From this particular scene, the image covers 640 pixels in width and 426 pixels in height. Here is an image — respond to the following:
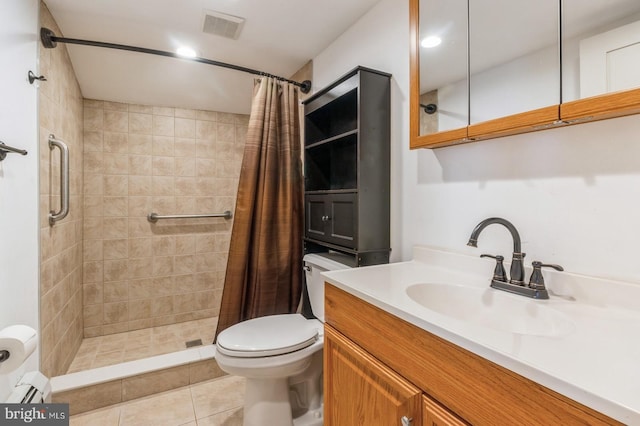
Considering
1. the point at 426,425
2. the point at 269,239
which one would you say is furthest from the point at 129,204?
the point at 426,425

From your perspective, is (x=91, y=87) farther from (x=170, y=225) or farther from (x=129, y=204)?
(x=170, y=225)

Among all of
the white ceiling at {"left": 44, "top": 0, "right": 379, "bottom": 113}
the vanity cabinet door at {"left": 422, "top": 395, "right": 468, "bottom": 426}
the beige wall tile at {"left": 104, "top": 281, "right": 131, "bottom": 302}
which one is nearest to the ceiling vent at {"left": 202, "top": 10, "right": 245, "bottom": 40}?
the white ceiling at {"left": 44, "top": 0, "right": 379, "bottom": 113}

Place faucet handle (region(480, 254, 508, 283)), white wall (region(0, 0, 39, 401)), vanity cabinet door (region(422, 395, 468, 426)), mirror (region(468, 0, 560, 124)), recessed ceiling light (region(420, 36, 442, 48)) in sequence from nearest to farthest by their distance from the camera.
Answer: vanity cabinet door (region(422, 395, 468, 426)) → mirror (region(468, 0, 560, 124)) → faucet handle (region(480, 254, 508, 283)) → white wall (region(0, 0, 39, 401)) → recessed ceiling light (region(420, 36, 442, 48))

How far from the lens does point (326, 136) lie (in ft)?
6.35

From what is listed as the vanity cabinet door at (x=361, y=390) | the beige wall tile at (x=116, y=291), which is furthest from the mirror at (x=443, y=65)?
the beige wall tile at (x=116, y=291)

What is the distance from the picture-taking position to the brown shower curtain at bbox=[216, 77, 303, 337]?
1856mm

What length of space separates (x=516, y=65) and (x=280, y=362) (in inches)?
54.6

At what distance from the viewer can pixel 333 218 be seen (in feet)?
5.21

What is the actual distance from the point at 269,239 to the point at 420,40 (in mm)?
1309

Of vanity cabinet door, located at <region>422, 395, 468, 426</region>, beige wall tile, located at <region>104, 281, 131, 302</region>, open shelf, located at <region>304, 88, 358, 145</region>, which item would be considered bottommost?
beige wall tile, located at <region>104, 281, 131, 302</region>

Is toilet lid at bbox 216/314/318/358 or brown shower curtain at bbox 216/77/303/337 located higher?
brown shower curtain at bbox 216/77/303/337

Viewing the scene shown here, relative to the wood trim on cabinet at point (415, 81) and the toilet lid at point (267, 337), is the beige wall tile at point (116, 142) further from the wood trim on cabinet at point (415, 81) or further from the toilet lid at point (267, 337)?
the wood trim on cabinet at point (415, 81)

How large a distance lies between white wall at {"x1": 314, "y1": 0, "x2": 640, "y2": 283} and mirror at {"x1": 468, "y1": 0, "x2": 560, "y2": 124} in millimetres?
121

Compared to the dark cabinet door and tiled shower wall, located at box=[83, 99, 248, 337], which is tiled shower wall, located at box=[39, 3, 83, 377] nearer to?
tiled shower wall, located at box=[83, 99, 248, 337]
